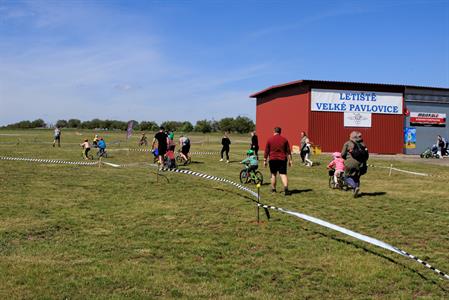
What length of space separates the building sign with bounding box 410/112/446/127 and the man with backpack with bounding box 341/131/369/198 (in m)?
26.1

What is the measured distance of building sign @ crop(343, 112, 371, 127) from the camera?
111 ft

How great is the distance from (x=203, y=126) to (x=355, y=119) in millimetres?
125963

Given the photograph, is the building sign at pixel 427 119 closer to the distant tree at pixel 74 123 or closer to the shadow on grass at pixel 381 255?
the shadow on grass at pixel 381 255

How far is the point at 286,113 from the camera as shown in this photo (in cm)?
3650

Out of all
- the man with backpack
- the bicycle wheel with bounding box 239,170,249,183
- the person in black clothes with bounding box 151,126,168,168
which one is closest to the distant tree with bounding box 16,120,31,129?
the person in black clothes with bounding box 151,126,168,168

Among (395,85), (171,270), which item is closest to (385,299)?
(171,270)

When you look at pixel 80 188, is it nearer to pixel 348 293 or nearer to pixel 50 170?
pixel 50 170

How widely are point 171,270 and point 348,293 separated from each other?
2.22 metres

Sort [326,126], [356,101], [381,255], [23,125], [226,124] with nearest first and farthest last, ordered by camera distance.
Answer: [381,255] → [326,126] → [356,101] → [226,124] → [23,125]

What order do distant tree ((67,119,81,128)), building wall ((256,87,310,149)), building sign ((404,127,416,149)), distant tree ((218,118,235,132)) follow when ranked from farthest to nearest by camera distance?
distant tree ((67,119,81,128)), distant tree ((218,118,235,132)), building sign ((404,127,416,149)), building wall ((256,87,310,149))

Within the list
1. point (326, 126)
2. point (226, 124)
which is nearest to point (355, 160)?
point (326, 126)

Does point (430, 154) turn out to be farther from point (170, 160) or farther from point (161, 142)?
point (161, 142)

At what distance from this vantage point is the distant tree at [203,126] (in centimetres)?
15688

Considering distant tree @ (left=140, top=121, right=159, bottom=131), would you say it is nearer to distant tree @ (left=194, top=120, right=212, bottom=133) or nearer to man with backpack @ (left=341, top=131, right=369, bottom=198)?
distant tree @ (left=194, top=120, right=212, bottom=133)
